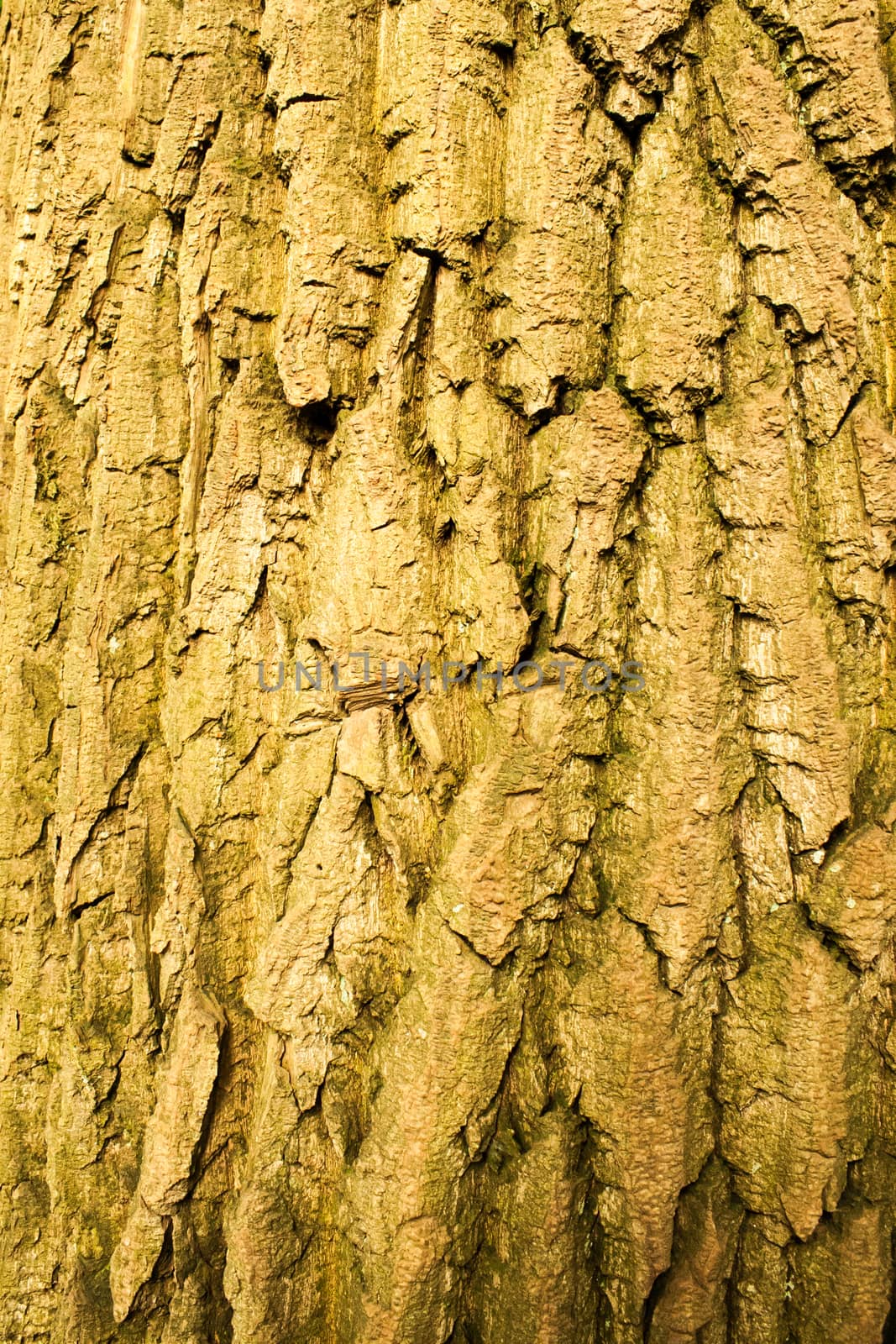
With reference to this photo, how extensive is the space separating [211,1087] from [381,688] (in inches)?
31.2

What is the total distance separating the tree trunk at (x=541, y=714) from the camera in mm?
1450

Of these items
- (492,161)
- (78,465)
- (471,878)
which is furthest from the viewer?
(78,465)

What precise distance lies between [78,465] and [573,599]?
1.14 metres

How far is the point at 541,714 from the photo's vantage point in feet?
4.82

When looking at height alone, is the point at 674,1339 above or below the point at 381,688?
below

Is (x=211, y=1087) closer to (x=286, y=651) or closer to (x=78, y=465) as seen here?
(x=286, y=651)

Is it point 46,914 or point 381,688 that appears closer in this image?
point 381,688

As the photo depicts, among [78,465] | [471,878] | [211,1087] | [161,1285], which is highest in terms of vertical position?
[78,465]

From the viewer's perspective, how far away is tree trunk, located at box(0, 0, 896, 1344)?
4.76 feet

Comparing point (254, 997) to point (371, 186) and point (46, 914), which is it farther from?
point (371, 186)

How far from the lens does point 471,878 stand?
1.43 meters

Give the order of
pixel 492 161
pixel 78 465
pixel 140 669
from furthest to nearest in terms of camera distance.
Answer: pixel 78 465
pixel 140 669
pixel 492 161

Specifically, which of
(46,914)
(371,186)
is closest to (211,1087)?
(46,914)

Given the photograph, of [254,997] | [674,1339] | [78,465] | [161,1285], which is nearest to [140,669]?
[78,465]
